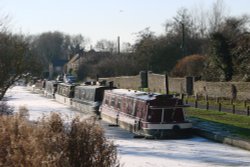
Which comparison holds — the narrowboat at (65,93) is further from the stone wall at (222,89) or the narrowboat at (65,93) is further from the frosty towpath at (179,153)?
the frosty towpath at (179,153)

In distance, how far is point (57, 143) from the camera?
8.05 metres

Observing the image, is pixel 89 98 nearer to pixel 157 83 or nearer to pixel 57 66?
pixel 157 83

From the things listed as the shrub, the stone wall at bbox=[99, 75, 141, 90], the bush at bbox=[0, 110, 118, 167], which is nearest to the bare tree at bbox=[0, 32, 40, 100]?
the bush at bbox=[0, 110, 118, 167]

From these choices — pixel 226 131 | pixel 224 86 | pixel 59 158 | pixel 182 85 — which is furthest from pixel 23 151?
pixel 182 85

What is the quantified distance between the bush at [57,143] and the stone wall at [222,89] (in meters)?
26.0

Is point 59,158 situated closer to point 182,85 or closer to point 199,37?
point 182,85

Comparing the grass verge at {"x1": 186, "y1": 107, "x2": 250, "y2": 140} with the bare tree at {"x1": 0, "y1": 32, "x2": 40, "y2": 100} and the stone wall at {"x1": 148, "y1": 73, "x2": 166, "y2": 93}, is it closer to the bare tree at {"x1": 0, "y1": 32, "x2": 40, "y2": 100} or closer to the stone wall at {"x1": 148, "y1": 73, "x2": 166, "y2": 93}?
the bare tree at {"x1": 0, "y1": 32, "x2": 40, "y2": 100}

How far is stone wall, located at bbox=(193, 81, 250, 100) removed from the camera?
111 ft

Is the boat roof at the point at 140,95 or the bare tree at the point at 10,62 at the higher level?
the bare tree at the point at 10,62

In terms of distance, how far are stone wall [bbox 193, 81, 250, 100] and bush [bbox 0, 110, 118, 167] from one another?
85.3 ft

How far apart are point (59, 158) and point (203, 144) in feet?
43.8

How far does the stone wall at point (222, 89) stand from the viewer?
111ft

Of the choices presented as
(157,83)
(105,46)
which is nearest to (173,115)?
(157,83)

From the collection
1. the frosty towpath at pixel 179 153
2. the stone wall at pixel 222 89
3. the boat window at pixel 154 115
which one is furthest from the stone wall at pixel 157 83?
the frosty towpath at pixel 179 153
